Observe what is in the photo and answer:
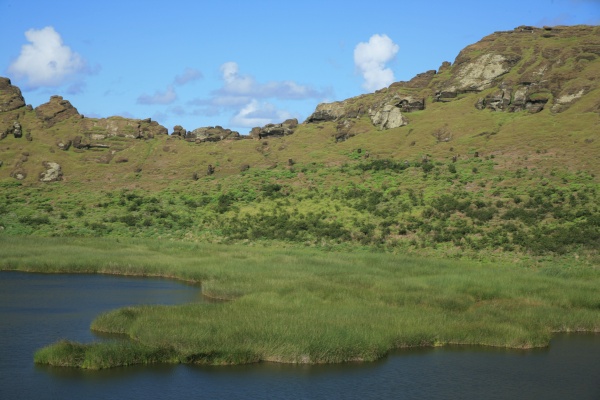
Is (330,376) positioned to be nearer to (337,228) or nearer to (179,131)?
(337,228)

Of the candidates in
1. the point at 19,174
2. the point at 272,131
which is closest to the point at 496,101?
the point at 272,131

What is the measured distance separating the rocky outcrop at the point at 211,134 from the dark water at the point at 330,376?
102m

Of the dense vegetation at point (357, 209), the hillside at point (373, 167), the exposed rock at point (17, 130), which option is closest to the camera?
the dense vegetation at point (357, 209)

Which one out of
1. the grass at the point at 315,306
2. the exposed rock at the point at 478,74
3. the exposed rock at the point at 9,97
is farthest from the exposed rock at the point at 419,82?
the grass at the point at 315,306

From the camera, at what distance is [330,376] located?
93.4ft

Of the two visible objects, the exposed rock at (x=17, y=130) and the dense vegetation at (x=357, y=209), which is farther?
the exposed rock at (x=17, y=130)

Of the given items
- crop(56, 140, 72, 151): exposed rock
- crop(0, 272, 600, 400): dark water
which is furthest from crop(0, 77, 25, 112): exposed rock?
crop(0, 272, 600, 400): dark water

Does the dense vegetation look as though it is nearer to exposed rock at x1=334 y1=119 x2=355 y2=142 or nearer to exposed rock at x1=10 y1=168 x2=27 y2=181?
exposed rock at x1=10 y1=168 x2=27 y2=181

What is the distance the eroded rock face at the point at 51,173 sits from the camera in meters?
115

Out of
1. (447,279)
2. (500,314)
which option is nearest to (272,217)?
(447,279)

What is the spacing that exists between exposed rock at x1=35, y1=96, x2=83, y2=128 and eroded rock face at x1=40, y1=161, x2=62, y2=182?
1847 cm

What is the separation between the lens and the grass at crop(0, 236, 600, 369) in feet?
98.4

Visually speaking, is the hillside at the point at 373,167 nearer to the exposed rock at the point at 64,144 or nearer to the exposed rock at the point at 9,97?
the exposed rock at the point at 64,144

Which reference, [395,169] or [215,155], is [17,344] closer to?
[395,169]
